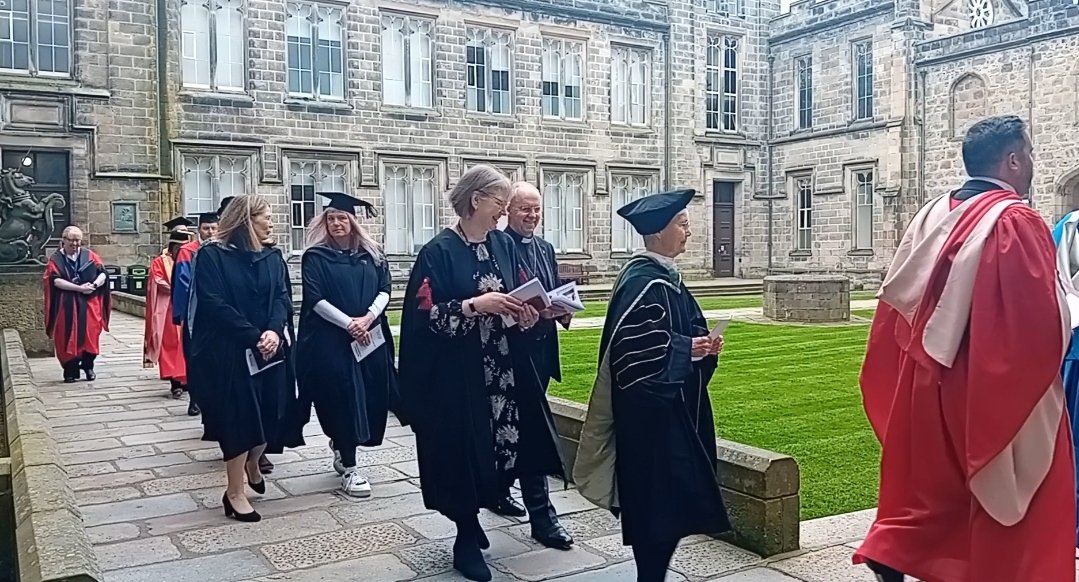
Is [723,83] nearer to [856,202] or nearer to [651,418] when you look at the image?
[856,202]

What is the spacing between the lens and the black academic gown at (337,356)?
5.55 metres

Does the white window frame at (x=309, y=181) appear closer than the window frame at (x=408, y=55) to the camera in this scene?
Yes

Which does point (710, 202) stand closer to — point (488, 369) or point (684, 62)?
point (684, 62)

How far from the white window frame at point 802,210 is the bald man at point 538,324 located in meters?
23.6

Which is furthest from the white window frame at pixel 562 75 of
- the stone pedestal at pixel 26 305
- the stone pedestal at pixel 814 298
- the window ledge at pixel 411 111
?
the stone pedestal at pixel 26 305

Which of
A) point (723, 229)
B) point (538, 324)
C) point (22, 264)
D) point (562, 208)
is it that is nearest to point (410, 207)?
point (562, 208)

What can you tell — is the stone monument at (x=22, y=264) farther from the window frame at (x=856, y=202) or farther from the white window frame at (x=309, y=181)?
the window frame at (x=856, y=202)

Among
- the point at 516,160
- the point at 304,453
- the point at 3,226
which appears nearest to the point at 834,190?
the point at 516,160

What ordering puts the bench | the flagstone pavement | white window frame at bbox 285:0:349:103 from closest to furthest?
the flagstone pavement < white window frame at bbox 285:0:349:103 < the bench

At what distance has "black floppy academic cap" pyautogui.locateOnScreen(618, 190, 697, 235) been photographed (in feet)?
11.8

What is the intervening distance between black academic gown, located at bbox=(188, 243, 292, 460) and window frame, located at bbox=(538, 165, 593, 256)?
20.0 metres

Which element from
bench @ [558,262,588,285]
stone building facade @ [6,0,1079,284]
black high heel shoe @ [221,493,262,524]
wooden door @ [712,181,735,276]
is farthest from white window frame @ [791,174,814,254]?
black high heel shoe @ [221,493,262,524]

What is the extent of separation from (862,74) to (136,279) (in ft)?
63.4

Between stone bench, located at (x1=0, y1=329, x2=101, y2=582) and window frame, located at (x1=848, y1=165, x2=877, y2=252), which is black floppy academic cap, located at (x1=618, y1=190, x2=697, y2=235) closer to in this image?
stone bench, located at (x1=0, y1=329, x2=101, y2=582)
